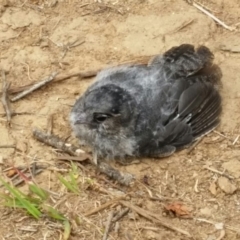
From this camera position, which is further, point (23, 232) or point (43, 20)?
point (43, 20)

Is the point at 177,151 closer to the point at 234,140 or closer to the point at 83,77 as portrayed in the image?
the point at 234,140

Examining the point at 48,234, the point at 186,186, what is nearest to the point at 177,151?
the point at 186,186

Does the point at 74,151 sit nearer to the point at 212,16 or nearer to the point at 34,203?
the point at 34,203

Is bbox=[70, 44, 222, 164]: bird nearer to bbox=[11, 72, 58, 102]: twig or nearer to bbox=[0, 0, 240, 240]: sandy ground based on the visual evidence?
bbox=[0, 0, 240, 240]: sandy ground

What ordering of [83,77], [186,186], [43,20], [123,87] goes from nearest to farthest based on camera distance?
[186,186], [123,87], [83,77], [43,20]

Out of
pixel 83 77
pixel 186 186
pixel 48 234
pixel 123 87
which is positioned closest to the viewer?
pixel 48 234

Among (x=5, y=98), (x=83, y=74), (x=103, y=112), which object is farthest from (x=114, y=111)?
(x=5, y=98)
